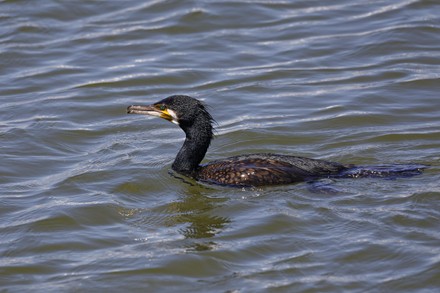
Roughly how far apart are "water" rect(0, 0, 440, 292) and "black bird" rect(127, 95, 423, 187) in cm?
17

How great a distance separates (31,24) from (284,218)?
948cm

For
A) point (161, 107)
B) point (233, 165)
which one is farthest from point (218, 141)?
point (233, 165)

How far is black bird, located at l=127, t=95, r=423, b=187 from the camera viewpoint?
472 inches

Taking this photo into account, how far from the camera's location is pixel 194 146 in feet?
41.4

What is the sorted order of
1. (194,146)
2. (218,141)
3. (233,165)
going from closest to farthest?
(233,165)
(194,146)
(218,141)

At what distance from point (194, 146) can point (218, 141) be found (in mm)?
1380

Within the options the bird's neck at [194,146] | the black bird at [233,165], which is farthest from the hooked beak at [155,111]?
the bird's neck at [194,146]

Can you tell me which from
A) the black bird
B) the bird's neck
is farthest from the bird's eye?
the bird's neck

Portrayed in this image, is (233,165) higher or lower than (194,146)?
lower

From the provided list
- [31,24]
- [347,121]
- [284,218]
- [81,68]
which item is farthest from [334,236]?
[31,24]

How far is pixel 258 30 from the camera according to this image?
18.6 metres

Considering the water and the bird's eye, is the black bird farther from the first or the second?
the water

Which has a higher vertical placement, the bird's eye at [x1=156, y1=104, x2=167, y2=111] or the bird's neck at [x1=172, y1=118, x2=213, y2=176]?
the bird's eye at [x1=156, y1=104, x2=167, y2=111]

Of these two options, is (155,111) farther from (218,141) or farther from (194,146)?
(218,141)
